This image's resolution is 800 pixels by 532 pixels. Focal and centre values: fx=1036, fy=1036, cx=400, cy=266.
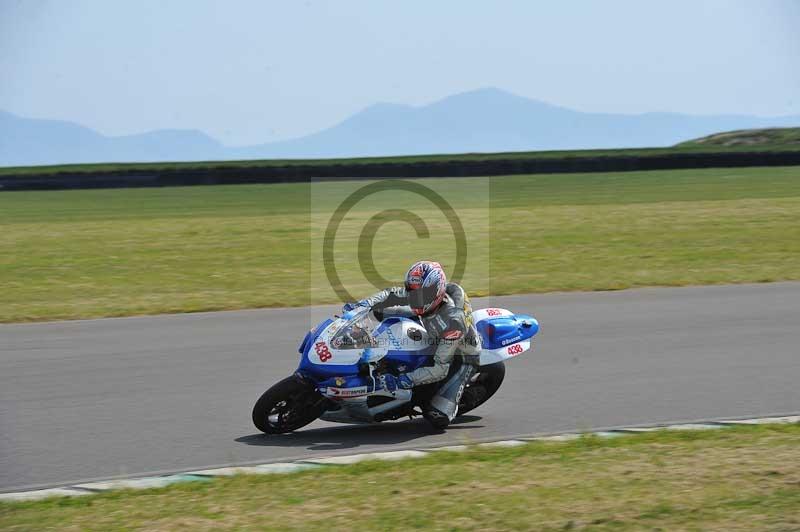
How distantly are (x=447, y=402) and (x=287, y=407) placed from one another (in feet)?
4.09

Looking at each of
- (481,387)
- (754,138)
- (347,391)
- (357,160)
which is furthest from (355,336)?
(754,138)

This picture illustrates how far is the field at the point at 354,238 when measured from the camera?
16.6 meters

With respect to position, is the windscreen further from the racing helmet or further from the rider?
the racing helmet

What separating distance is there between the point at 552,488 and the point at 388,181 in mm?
32792

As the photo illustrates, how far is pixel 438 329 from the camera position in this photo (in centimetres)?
815

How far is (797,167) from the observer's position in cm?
4241

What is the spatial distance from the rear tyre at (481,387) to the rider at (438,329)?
33 cm

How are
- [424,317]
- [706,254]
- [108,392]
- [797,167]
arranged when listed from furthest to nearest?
[797,167] → [706,254] → [108,392] → [424,317]

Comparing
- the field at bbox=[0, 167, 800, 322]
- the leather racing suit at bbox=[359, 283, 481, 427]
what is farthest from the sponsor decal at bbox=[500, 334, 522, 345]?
the field at bbox=[0, 167, 800, 322]

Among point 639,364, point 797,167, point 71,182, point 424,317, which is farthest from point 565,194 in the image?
point 424,317

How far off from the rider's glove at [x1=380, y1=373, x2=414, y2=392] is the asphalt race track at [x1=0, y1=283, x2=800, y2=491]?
1.25 feet

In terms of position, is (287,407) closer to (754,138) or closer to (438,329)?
(438,329)

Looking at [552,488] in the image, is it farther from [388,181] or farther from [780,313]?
[388,181]

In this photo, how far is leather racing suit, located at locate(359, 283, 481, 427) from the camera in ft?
26.6
